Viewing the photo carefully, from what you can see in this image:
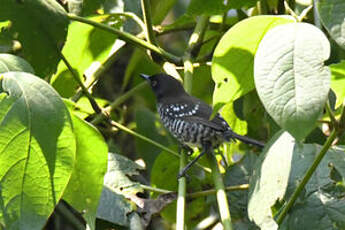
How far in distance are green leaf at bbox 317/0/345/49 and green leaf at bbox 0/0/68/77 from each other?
92 cm

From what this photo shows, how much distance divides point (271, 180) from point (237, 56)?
0.37 m

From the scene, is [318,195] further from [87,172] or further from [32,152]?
[32,152]

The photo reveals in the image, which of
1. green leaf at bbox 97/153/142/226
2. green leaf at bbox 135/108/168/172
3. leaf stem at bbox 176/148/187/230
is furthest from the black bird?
leaf stem at bbox 176/148/187/230

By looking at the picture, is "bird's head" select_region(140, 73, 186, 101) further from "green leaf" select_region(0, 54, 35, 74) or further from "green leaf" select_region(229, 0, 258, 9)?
"green leaf" select_region(0, 54, 35, 74)

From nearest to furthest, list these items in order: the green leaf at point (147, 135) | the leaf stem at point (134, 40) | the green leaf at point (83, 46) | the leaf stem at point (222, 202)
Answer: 1. the leaf stem at point (222, 202)
2. the leaf stem at point (134, 40)
3. the green leaf at point (83, 46)
4. the green leaf at point (147, 135)

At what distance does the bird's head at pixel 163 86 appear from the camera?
3.67 metres

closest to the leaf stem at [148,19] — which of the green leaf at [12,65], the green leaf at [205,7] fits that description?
the green leaf at [205,7]

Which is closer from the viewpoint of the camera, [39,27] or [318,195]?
[318,195]

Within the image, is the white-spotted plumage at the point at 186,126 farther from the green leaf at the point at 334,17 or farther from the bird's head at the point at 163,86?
the green leaf at the point at 334,17

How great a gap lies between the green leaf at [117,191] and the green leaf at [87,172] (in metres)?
0.32

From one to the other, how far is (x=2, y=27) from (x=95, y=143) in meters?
0.82

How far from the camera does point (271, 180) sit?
1837 mm

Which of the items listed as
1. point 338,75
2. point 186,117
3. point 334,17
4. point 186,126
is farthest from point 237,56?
point 186,117

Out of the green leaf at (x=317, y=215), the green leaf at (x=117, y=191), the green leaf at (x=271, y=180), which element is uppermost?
the green leaf at (x=271, y=180)
